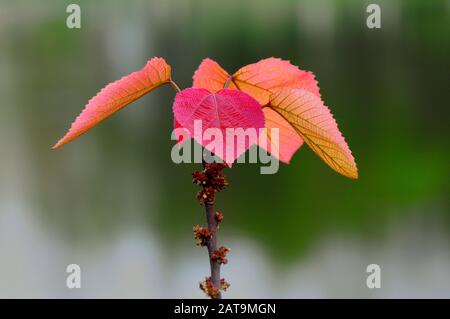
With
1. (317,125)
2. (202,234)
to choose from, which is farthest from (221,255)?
(317,125)

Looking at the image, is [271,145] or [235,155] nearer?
[235,155]

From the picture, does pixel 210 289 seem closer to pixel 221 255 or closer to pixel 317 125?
pixel 221 255

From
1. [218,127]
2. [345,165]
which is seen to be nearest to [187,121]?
[218,127]

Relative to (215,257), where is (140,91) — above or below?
above

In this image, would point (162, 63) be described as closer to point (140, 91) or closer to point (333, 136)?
point (140, 91)

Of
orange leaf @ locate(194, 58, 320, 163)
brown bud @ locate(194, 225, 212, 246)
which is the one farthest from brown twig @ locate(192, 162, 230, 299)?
orange leaf @ locate(194, 58, 320, 163)

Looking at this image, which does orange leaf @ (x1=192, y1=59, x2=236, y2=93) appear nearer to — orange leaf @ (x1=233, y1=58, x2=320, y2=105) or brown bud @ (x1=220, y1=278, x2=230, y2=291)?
orange leaf @ (x1=233, y1=58, x2=320, y2=105)
